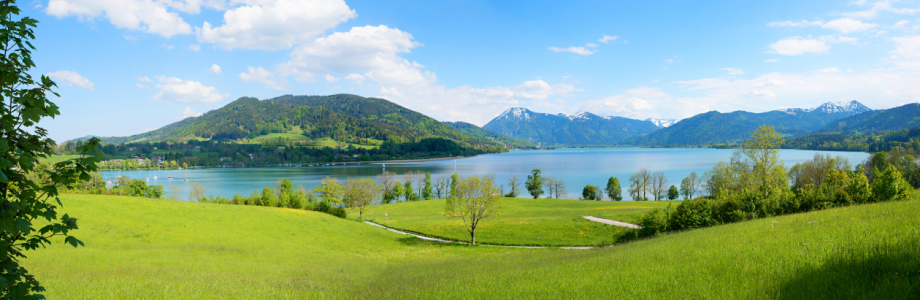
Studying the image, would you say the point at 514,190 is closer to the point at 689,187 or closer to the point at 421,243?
the point at 689,187

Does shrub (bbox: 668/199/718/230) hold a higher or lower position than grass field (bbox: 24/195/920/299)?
lower

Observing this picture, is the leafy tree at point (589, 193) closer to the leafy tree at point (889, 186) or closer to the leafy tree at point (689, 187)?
the leafy tree at point (689, 187)

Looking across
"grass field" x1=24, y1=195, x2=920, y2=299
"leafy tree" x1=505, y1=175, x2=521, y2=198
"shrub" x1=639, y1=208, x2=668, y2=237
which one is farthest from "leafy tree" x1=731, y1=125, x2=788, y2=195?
"leafy tree" x1=505, y1=175, x2=521, y2=198

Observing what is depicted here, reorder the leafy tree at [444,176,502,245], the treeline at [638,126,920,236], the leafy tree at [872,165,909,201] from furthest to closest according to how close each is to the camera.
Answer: the leafy tree at [444,176,502,245], the treeline at [638,126,920,236], the leafy tree at [872,165,909,201]

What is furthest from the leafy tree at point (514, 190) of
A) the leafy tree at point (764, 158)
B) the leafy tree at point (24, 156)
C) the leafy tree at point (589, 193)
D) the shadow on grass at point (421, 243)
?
the leafy tree at point (24, 156)

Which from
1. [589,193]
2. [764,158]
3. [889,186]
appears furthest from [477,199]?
[589,193]

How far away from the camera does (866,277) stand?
18.5ft

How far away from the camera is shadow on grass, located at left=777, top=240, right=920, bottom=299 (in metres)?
5.15

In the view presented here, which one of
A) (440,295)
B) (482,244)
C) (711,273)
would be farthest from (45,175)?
(482,244)

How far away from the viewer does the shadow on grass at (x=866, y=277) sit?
5.15m

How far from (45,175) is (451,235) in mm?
37748

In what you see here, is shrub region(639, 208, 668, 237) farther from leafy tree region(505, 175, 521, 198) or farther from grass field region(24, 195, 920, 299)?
leafy tree region(505, 175, 521, 198)

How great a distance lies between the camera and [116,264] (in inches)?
600

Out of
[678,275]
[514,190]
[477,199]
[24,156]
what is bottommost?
[514,190]
